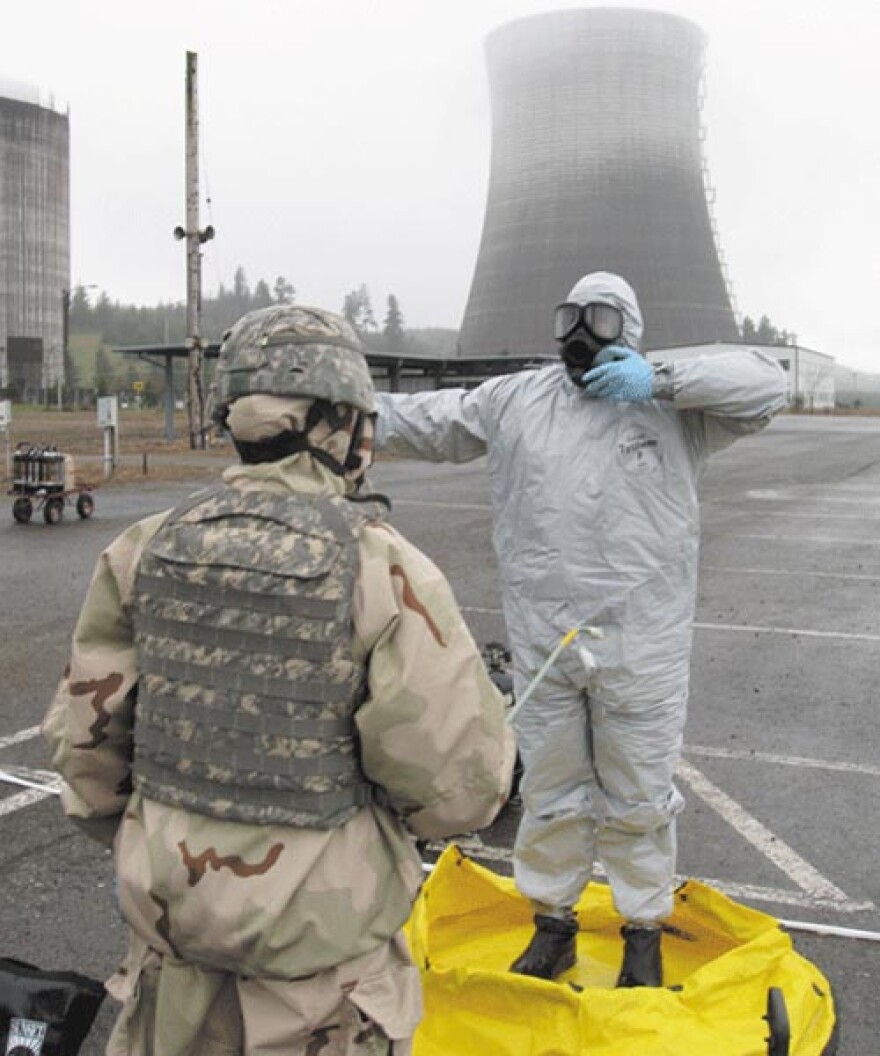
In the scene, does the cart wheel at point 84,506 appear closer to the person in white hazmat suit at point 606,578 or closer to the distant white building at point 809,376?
the person in white hazmat suit at point 606,578

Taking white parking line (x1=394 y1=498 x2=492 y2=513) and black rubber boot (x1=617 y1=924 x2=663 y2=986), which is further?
white parking line (x1=394 y1=498 x2=492 y2=513)

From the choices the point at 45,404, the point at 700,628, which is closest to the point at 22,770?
the point at 700,628

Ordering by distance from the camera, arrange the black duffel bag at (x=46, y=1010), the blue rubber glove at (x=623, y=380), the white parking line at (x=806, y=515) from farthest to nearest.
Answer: the white parking line at (x=806, y=515), the blue rubber glove at (x=623, y=380), the black duffel bag at (x=46, y=1010)

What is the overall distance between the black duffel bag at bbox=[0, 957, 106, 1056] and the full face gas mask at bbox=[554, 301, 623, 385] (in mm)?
1792

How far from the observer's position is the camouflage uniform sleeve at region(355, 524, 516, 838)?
1.62 m

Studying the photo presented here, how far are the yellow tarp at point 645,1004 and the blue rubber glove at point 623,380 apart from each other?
1282 mm

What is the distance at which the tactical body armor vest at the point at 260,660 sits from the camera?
63.3 inches

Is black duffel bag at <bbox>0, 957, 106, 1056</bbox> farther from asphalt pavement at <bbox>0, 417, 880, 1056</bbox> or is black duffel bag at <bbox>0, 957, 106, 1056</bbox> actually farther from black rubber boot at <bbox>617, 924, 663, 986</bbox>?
black rubber boot at <bbox>617, 924, 663, 986</bbox>

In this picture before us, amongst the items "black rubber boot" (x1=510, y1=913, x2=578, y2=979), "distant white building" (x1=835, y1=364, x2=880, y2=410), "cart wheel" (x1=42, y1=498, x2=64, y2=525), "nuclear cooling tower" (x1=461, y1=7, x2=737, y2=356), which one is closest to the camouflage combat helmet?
"black rubber boot" (x1=510, y1=913, x2=578, y2=979)

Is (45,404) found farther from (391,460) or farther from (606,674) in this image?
(606,674)

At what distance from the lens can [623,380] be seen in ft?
8.57

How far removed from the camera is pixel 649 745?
8.84 feet

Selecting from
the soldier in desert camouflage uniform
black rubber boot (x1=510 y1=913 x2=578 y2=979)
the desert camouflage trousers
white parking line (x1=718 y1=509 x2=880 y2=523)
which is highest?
the soldier in desert camouflage uniform

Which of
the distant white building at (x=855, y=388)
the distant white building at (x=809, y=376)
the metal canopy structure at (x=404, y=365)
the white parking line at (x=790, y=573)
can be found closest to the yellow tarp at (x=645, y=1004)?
the white parking line at (x=790, y=573)
